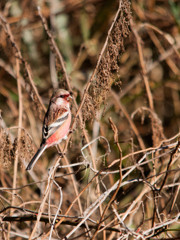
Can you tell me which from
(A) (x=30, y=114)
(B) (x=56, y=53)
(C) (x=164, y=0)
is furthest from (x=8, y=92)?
(C) (x=164, y=0)

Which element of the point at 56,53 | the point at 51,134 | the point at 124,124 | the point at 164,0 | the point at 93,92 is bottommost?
the point at 124,124

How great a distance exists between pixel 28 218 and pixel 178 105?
4.73 meters

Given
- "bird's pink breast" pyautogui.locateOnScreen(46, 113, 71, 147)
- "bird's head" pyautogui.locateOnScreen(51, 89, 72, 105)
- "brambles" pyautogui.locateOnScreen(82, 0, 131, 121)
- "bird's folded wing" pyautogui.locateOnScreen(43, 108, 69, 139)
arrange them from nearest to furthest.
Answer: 1. "brambles" pyautogui.locateOnScreen(82, 0, 131, 121)
2. "bird's head" pyautogui.locateOnScreen(51, 89, 72, 105)
3. "bird's pink breast" pyautogui.locateOnScreen(46, 113, 71, 147)
4. "bird's folded wing" pyautogui.locateOnScreen(43, 108, 69, 139)

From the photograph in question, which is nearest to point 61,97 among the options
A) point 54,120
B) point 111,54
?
point 54,120

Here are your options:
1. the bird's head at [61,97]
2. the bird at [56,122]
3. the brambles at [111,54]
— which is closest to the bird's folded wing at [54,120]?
the bird at [56,122]

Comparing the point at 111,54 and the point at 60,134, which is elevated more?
the point at 111,54

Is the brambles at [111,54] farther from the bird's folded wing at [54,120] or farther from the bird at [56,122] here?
the bird's folded wing at [54,120]

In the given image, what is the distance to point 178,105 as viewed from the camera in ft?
22.0

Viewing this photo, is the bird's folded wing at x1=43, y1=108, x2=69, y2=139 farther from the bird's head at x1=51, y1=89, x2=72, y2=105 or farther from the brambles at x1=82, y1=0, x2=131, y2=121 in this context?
the brambles at x1=82, y1=0, x2=131, y2=121

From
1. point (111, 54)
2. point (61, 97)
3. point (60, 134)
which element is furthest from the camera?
point (60, 134)

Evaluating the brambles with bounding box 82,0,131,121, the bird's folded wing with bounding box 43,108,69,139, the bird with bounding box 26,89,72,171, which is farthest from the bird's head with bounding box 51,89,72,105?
the brambles with bounding box 82,0,131,121

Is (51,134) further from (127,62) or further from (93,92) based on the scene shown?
(127,62)

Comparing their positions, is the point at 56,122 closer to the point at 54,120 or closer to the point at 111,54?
the point at 54,120

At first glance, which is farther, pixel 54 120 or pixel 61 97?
pixel 54 120
